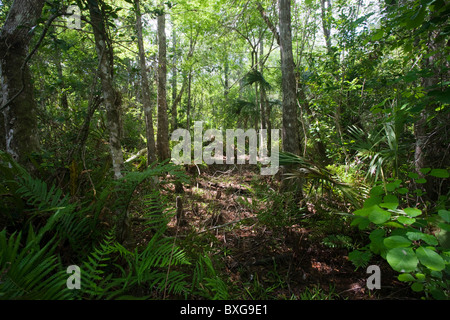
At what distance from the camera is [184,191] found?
216 inches

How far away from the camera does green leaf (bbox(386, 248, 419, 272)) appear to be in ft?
3.94

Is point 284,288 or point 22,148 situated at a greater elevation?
point 22,148

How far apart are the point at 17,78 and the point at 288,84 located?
3.91m

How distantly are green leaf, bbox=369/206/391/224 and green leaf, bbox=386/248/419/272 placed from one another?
0.19m

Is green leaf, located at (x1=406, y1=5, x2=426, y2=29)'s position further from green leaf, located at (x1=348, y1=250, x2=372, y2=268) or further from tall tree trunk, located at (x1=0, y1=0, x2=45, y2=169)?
tall tree trunk, located at (x1=0, y1=0, x2=45, y2=169)

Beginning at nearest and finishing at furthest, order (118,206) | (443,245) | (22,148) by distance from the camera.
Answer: (443,245) → (118,206) → (22,148)

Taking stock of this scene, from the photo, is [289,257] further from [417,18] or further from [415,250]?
[417,18]

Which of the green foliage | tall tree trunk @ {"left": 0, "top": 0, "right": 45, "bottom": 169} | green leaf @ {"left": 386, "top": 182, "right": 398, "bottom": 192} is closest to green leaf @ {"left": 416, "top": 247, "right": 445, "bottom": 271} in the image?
the green foliage

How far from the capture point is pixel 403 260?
124cm

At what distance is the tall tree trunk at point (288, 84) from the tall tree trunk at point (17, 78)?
3572mm

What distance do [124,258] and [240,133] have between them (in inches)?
349

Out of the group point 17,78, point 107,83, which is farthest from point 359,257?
point 17,78
